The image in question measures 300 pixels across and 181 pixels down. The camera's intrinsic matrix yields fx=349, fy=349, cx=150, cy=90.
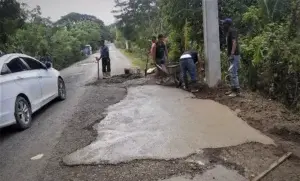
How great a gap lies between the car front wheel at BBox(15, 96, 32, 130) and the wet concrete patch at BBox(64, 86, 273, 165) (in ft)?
5.07

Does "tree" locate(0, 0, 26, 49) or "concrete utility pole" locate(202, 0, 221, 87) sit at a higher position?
"tree" locate(0, 0, 26, 49)

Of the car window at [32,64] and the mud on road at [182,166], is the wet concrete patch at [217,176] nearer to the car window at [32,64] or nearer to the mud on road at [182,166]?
the mud on road at [182,166]

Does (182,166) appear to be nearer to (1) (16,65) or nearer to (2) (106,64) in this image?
(1) (16,65)

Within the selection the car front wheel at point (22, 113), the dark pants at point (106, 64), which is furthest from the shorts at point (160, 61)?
the car front wheel at point (22, 113)

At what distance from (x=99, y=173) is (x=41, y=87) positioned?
4364mm

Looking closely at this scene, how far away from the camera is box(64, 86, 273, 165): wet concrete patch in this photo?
16.4 ft

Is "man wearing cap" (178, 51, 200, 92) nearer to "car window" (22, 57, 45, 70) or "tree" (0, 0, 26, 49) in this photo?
"car window" (22, 57, 45, 70)

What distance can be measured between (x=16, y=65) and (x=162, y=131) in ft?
11.8

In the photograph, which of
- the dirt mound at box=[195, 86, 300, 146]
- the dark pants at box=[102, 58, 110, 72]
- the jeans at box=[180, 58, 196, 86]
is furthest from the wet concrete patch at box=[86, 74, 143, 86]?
the dirt mound at box=[195, 86, 300, 146]

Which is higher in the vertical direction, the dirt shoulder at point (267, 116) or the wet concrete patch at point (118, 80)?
the wet concrete patch at point (118, 80)

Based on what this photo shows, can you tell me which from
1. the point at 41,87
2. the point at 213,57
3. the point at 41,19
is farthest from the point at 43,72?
the point at 41,19

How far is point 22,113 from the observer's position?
22.8 feet

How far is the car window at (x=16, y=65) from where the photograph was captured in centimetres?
714

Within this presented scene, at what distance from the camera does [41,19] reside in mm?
31359
